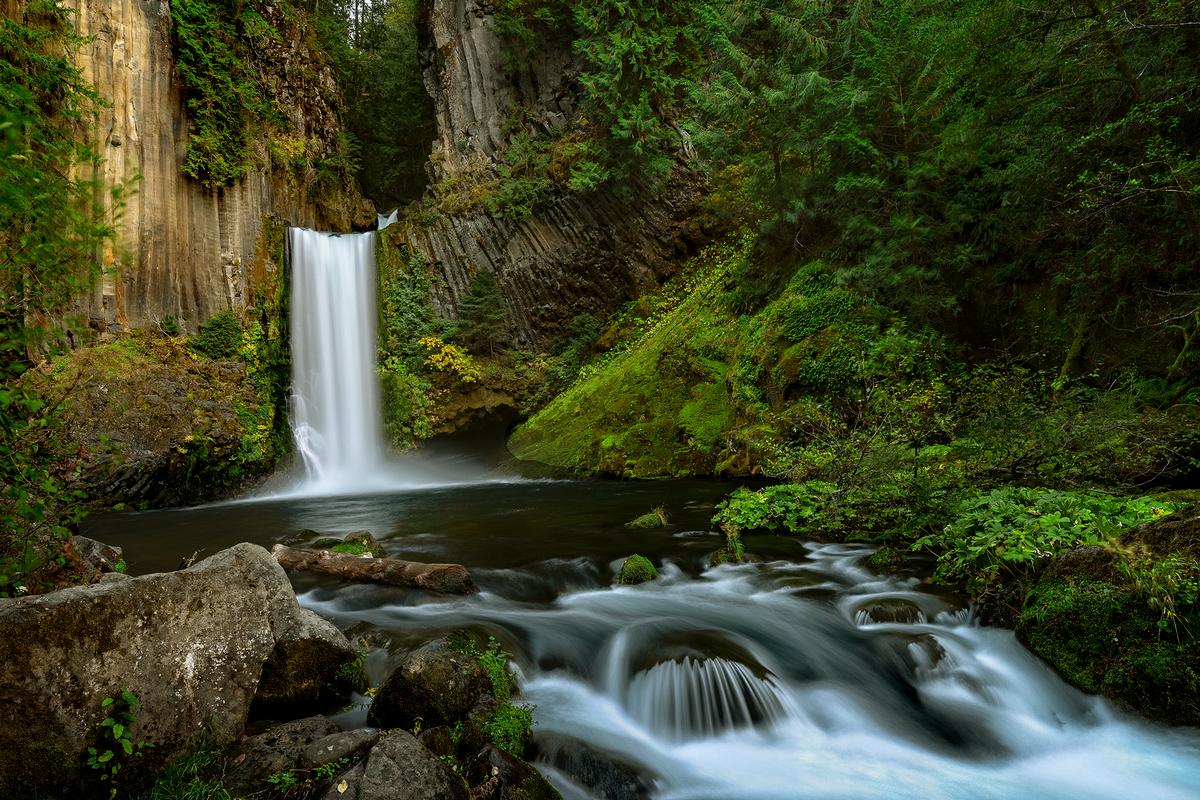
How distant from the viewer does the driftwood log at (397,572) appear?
6.02 m

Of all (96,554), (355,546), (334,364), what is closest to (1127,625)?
(355,546)

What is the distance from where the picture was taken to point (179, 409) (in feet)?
43.3

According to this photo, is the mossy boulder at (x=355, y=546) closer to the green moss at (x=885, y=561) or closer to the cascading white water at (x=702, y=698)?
the cascading white water at (x=702, y=698)

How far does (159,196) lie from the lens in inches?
569

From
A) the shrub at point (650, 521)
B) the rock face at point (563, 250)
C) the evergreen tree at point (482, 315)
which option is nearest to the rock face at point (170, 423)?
Answer: the evergreen tree at point (482, 315)

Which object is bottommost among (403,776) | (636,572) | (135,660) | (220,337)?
(636,572)

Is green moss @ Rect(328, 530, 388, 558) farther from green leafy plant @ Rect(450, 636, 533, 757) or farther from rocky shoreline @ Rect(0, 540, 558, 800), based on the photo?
rocky shoreline @ Rect(0, 540, 558, 800)

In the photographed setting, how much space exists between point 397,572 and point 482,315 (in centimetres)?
1377

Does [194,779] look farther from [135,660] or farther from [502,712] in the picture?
[502,712]

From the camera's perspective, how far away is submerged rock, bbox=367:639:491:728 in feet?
11.4

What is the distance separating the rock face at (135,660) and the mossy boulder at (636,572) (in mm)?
3619

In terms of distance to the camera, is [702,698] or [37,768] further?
[702,698]

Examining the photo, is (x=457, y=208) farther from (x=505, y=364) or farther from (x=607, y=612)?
(x=607, y=612)

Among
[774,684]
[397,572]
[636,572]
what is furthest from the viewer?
[636,572]
